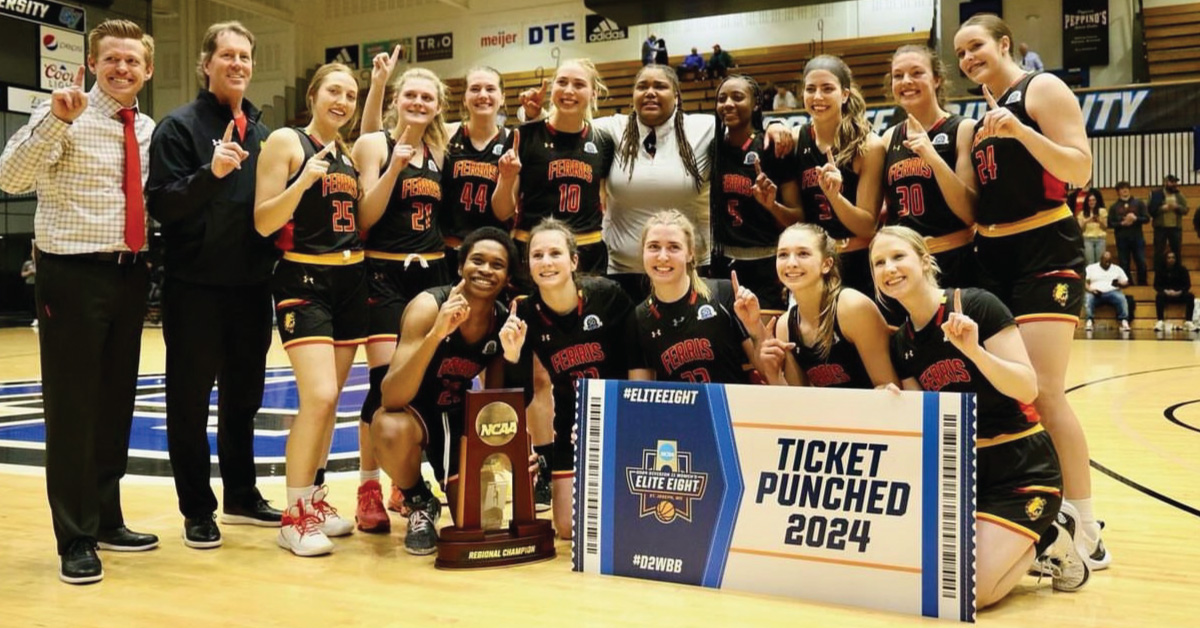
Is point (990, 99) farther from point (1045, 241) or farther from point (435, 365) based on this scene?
point (435, 365)

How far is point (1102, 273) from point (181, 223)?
14.1m

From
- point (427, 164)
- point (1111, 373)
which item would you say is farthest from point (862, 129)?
point (1111, 373)

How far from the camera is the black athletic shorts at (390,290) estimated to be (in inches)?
164

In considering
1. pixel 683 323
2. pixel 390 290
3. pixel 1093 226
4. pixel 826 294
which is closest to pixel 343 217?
pixel 390 290

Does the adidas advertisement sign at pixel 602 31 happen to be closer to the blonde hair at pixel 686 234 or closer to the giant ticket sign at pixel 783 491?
the blonde hair at pixel 686 234

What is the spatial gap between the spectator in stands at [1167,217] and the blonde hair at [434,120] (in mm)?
13425

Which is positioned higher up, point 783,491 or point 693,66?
point 693,66

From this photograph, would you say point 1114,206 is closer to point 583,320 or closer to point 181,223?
point 583,320

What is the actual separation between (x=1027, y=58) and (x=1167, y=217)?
3660mm

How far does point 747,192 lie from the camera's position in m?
4.23

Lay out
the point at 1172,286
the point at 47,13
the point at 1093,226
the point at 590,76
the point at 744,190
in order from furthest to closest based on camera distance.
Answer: the point at 47,13, the point at 1093,226, the point at 1172,286, the point at 590,76, the point at 744,190

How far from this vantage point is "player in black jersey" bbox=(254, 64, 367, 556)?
11.9 feet

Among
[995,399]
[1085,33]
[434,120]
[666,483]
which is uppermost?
[1085,33]

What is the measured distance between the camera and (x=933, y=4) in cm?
1867
